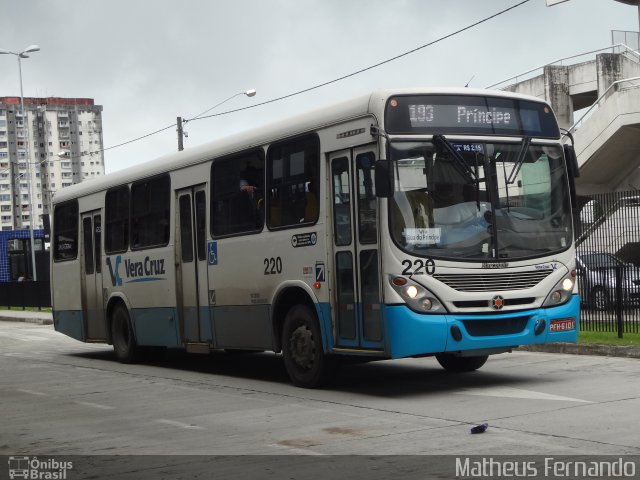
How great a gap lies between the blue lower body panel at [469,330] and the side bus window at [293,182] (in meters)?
1.94

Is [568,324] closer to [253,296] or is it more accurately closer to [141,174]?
[253,296]

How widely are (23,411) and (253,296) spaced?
11.0 ft

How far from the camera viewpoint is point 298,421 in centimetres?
1020

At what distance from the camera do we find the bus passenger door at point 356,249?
1160cm

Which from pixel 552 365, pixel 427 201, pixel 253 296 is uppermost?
pixel 427 201

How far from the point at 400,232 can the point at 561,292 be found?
7.23 feet

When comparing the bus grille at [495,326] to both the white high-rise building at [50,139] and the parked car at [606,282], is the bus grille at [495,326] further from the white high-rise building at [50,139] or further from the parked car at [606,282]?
the white high-rise building at [50,139]

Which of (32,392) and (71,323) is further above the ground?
Result: (71,323)

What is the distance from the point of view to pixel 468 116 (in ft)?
39.4

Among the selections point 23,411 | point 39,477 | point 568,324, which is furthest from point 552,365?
point 39,477

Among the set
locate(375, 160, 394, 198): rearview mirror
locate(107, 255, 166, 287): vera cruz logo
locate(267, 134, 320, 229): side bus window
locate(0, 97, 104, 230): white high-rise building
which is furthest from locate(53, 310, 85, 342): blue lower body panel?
locate(0, 97, 104, 230): white high-rise building

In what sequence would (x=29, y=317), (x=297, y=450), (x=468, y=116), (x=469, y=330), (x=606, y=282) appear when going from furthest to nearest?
(x=29, y=317) < (x=606, y=282) < (x=468, y=116) < (x=469, y=330) < (x=297, y=450)

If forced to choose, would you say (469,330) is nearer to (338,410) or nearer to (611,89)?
(338,410)

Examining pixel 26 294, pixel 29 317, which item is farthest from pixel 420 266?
pixel 26 294
